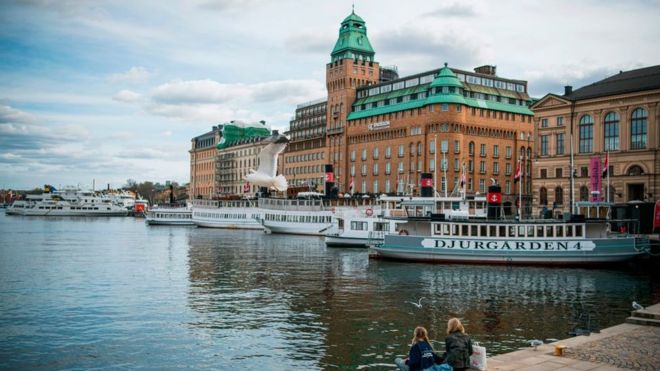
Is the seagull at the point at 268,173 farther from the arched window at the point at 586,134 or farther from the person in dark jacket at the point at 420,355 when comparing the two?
the person in dark jacket at the point at 420,355

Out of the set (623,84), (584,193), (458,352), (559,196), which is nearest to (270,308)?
(458,352)

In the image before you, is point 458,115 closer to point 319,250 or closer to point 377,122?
point 377,122

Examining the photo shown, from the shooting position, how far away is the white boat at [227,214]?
123875 millimetres

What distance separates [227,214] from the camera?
12975 centimetres

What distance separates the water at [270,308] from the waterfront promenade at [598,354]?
476 cm

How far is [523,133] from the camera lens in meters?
129

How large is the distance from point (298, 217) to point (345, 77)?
50978mm

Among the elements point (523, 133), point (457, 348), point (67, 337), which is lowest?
point (67, 337)

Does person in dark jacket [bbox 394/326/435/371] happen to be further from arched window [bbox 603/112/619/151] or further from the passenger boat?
arched window [bbox 603/112/619/151]

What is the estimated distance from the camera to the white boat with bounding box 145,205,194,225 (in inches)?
5507

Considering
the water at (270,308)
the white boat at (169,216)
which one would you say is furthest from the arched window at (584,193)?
the white boat at (169,216)

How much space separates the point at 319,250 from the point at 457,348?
5466 cm

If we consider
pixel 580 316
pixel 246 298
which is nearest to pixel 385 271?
pixel 246 298

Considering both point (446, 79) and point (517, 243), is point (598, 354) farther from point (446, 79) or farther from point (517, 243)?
point (446, 79)
